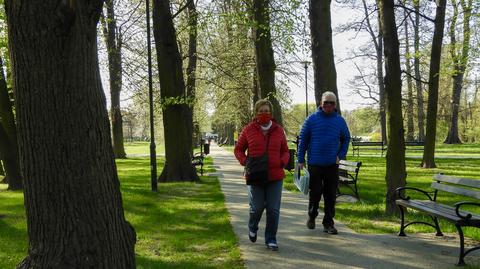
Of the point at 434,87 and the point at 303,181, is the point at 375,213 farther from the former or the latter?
the point at 434,87

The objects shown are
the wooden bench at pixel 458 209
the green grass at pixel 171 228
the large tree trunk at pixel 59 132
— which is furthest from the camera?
the green grass at pixel 171 228

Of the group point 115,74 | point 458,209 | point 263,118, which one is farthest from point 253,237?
point 115,74

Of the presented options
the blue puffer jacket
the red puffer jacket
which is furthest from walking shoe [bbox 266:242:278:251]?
the blue puffer jacket

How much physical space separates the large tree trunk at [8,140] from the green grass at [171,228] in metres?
0.69

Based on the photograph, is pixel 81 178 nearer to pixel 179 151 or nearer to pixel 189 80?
pixel 179 151

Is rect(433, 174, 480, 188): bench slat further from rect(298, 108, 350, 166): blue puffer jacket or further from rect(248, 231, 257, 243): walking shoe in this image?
rect(248, 231, 257, 243): walking shoe

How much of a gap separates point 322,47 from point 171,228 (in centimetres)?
627

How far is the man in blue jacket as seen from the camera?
6703 mm

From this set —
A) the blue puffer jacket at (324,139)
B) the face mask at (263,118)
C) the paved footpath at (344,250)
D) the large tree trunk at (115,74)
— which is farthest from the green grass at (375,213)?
the large tree trunk at (115,74)

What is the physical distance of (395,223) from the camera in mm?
7707

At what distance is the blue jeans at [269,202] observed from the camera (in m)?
5.93

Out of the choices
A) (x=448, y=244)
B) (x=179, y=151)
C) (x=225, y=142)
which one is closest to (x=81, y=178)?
(x=448, y=244)

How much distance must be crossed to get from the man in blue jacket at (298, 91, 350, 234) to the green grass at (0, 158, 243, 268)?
4.62 ft

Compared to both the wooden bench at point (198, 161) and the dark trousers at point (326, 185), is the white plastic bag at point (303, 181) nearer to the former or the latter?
the dark trousers at point (326, 185)
